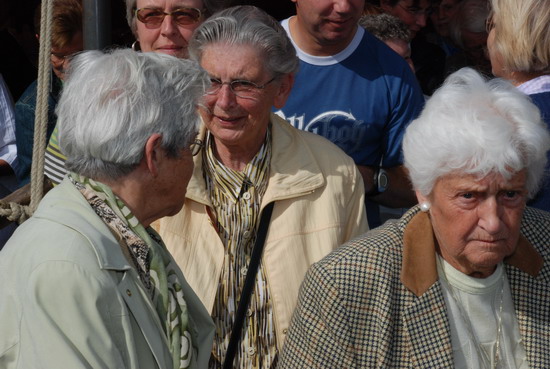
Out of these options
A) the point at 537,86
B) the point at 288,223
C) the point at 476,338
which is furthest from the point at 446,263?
the point at 537,86

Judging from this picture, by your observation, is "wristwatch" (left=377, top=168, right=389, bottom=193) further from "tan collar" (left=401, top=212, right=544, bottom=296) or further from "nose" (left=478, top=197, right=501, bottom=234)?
"nose" (left=478, top=197, right=501, bottom=234)

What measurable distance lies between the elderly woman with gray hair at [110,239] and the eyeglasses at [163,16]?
1.05 metres

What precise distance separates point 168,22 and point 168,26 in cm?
2

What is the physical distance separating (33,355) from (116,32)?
346 cm

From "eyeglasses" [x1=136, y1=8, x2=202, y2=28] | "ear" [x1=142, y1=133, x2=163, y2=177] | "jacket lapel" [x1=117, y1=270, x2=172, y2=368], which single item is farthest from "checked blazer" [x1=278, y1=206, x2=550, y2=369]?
"eyeglasses" [x1=136, y1=8, x2=202, y2=28]

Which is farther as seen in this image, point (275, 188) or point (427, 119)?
point (275, 188)

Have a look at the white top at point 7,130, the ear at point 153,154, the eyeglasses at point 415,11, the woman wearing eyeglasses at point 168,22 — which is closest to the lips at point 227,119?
the woman wearing eyeglasses at point 168,22

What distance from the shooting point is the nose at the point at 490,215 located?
8.69 ft

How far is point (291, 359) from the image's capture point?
9.09 ft

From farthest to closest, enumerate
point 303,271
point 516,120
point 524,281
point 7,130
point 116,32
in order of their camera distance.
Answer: point 116,32 < point 7,130 < point 303,271 < point 524,281 < point 516,120

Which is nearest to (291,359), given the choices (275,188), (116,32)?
(275,188)

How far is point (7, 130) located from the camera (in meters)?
4.84

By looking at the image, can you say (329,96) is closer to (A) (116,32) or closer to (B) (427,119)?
(B) (427,119)

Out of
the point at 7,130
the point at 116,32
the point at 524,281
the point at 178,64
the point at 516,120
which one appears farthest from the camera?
the point at 116,32
